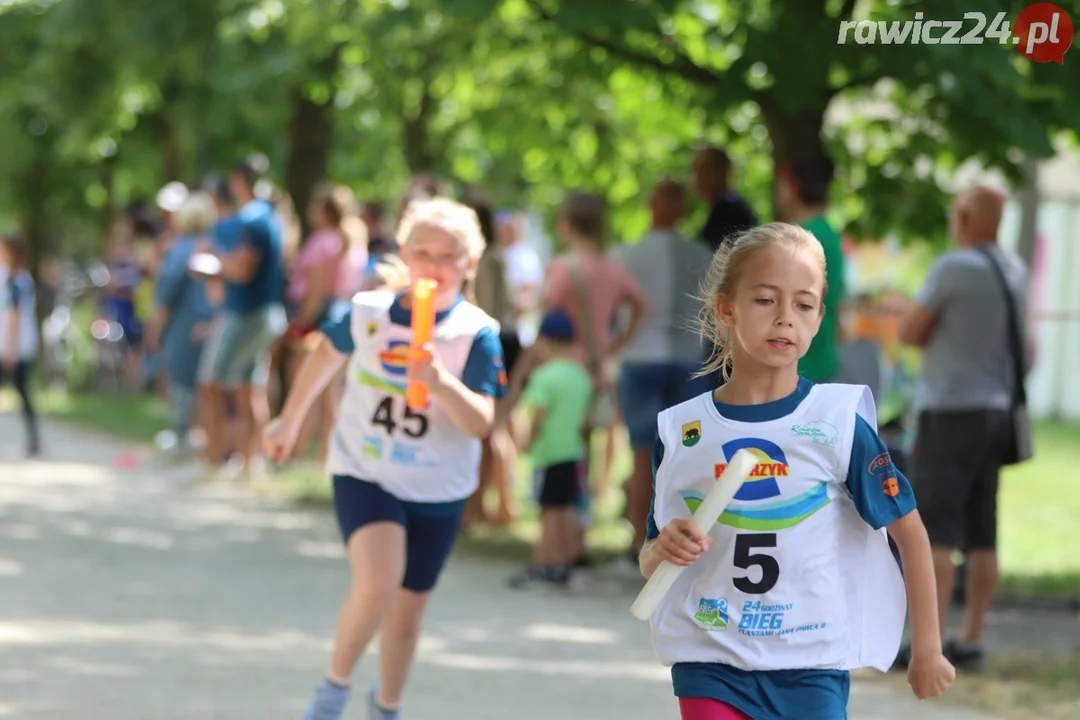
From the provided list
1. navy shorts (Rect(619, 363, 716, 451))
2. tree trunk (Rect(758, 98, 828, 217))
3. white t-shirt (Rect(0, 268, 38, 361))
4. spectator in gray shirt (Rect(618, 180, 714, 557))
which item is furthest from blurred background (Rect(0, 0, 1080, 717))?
white t-shirt (Rect(0, 268, 38, 361))

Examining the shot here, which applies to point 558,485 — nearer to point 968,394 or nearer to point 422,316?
point 968,394

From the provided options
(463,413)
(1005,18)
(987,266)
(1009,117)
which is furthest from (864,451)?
(1009,117)

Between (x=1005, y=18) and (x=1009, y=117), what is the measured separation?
86.5 inches

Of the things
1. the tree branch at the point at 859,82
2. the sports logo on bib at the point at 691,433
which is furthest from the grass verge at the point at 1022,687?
the sports logo on bib at the point at 691,433

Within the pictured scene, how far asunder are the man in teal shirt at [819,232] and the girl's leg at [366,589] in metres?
2.36

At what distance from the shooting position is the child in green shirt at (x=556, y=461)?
10.3m

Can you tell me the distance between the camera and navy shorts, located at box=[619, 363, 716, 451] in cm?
1039

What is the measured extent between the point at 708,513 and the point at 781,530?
30cm

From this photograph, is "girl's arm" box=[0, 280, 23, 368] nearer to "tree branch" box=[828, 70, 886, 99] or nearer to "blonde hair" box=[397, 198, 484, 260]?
"tree branch" box=[828, 70, 886, 99]

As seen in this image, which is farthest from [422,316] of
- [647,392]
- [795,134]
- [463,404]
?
[795,134]

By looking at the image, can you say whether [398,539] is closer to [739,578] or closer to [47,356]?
[739,578]

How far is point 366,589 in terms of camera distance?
6.10 m

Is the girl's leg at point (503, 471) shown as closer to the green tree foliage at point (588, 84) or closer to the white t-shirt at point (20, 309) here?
the green tree foliage at point (588, 84)

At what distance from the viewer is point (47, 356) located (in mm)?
27953
